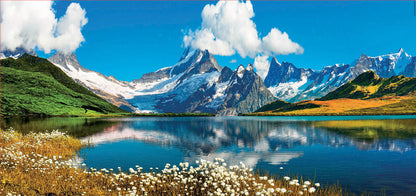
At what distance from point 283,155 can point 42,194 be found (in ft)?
114

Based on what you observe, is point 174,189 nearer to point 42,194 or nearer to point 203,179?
point 203,179

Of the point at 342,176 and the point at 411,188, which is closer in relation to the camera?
the point at 411,188

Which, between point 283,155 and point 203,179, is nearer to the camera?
point 203,179

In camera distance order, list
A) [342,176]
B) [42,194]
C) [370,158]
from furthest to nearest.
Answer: [370,158] → [342,176] → [42,194]

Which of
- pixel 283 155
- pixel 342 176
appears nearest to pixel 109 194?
pixel 342 176

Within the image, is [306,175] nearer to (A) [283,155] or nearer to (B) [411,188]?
(B) [411,188]

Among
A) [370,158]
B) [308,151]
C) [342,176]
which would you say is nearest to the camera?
[342,176]

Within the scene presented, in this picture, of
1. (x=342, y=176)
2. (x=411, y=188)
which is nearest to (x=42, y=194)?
(x=342, y=176)

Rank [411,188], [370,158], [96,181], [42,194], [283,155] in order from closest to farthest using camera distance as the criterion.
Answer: [42,194] → [96,181] → [411,188] → [370,158] → [283,155]

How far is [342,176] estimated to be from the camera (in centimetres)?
2902

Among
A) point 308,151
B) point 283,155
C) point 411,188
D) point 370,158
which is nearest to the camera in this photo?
point 411,188

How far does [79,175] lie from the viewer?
23047 mm

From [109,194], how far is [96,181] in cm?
436

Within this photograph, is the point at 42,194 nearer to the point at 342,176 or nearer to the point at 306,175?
the point at 306,175
